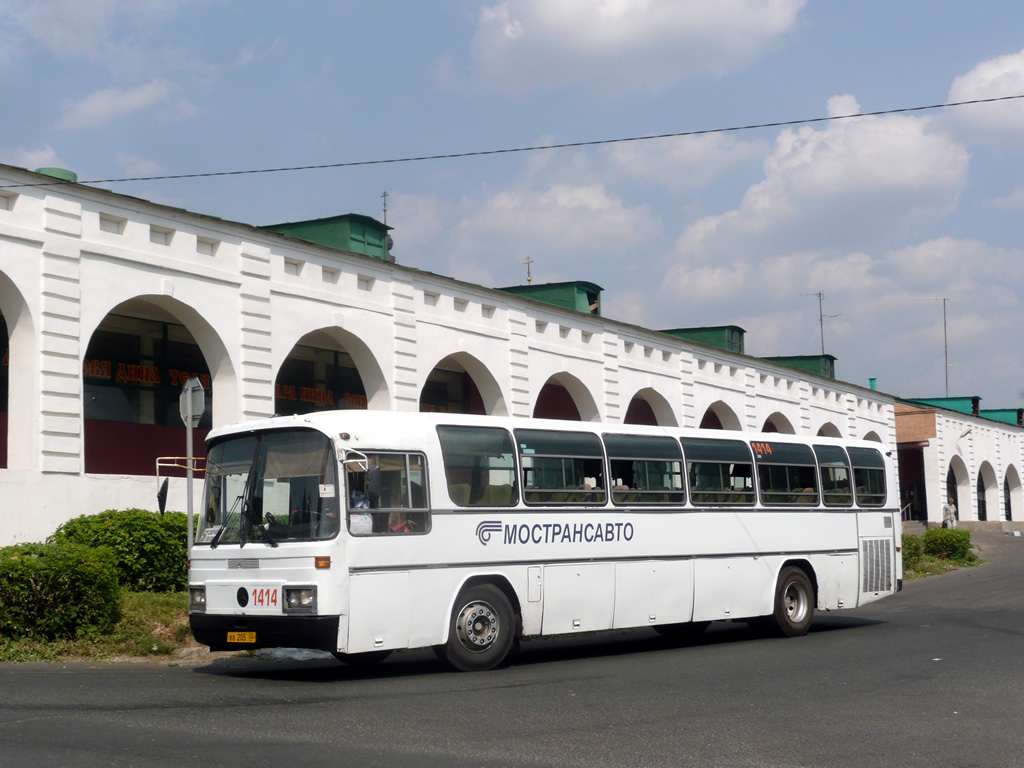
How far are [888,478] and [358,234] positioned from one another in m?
11.7

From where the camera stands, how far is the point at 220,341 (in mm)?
20578

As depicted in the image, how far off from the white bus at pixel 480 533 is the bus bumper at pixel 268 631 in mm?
19

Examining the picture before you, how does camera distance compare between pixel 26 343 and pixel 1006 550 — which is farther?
pixel 1006 550

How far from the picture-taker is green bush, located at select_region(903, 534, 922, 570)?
2962 cm

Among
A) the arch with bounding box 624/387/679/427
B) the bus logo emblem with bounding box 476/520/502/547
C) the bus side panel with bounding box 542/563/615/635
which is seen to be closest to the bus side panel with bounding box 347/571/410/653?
the bus logo emblem with bounding box 476/520/502/547

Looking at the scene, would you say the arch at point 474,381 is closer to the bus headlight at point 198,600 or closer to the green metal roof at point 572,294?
the green metal roof at point 572,294

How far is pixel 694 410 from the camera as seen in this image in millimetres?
33094

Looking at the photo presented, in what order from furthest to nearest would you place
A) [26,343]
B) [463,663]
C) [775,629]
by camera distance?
[26,343], [775,629], [463,663]

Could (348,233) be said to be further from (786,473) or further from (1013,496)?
(1013,496)

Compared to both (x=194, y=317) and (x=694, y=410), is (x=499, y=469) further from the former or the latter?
(x=694, y=410)

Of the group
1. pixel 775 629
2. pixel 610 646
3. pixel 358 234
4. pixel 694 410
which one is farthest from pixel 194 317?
pixel 694 410

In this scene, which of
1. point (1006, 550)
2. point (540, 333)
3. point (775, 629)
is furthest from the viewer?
point (1006, 550)

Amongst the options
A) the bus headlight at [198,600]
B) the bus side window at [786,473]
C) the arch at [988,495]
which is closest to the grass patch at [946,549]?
the bus side window at [786,473]

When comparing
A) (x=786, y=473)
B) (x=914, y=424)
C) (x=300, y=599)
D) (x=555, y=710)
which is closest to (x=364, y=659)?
(x=300, y=599)
